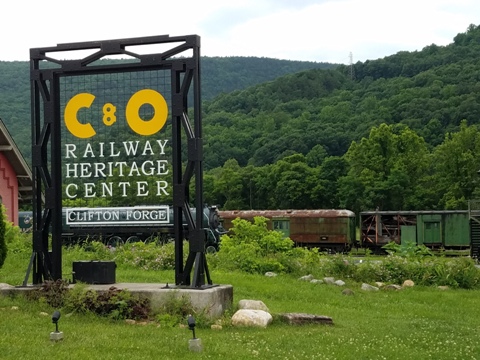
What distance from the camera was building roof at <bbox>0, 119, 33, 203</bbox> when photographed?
96.1 feet

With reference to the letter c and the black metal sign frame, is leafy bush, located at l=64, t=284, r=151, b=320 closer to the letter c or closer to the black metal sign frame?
the black metal sign frame

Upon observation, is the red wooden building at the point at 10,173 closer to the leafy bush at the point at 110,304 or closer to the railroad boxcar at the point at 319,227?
the leafy bush at the point at 110,304

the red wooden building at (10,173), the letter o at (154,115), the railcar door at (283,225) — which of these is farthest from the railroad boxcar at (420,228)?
the letter o at (154,115)

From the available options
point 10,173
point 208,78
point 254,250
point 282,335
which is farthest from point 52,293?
point 208,78

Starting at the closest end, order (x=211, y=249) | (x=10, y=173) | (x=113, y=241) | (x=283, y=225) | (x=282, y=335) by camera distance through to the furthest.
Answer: (x=282, y=335)
(x=113, y=241)
(x=10, y=173)
(x=211, y=249)
(x=283, y=225)

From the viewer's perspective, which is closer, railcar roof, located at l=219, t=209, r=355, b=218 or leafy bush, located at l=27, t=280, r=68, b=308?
leafy bush, located at l=27, t=280, r=68, b=308

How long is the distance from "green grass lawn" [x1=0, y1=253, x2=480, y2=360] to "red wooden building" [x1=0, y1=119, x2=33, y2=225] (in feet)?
50.8

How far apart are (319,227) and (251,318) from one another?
111 feet

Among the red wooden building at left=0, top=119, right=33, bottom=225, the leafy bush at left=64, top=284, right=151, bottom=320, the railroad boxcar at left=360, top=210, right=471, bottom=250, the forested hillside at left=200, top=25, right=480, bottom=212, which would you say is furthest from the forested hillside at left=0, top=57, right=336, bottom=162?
the leafy bush at left=64, top=284, right=151, bottom=320

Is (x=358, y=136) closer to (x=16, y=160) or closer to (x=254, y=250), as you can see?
(x=16, y=160)

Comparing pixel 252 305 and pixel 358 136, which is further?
pixel 358 136

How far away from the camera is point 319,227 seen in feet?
152

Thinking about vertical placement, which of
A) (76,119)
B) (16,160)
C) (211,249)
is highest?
(76,119)

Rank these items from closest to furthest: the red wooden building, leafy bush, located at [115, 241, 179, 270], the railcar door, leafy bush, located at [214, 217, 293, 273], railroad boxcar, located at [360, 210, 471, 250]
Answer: leafy bush, located at [115, 241, 179, 270] → leafy bush, located at [214, 217, 293, 273] → the red wooden building → railroad boxcar, located at [360, 210, 471, 250] → the railcar door
